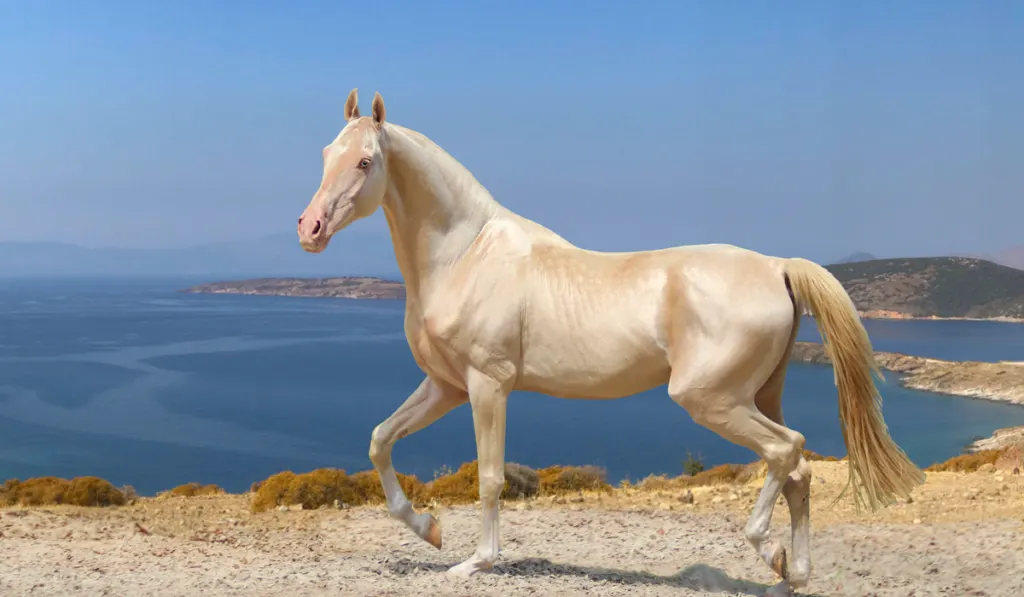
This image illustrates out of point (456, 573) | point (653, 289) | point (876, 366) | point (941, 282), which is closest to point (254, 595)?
point (456, 573)

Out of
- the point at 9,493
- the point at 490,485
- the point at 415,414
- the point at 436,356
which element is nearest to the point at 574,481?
the point at 415,414

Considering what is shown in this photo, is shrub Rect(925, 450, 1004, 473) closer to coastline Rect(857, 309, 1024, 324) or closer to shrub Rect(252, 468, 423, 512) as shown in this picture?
shrub Rect(252, 468, 423, 512)

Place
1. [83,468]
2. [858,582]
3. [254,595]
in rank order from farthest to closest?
[83,468], [858,582], [254,595]

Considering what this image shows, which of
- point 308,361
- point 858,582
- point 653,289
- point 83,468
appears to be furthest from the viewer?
point 308,361

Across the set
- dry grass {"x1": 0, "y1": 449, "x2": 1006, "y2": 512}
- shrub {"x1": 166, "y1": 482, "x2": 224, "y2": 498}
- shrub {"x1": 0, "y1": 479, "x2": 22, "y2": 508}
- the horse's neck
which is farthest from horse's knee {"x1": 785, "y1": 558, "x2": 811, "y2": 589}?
shrub {"x1": 166, "y1": 482, "x2": 224, "y2": 498}

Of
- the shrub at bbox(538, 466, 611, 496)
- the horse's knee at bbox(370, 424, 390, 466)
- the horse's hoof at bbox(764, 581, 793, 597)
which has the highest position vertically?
the horse's knee at bbox(370, 424, 390, 466)

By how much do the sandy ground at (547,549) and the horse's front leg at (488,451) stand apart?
15 centimetres

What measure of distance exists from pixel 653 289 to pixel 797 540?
1981 millimetres

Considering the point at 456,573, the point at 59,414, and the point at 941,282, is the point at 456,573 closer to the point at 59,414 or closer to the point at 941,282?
the point at 59,414

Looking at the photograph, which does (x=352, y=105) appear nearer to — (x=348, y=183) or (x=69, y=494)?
(x=348, y=183)

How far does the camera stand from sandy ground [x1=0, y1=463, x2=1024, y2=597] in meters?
6.16

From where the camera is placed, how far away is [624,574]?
6.58m

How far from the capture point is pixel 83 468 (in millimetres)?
56375

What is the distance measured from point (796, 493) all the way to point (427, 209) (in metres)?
3.17
